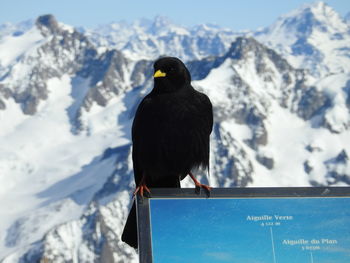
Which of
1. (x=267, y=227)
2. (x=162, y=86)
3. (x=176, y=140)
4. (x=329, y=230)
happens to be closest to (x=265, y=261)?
(x=267, y=227)

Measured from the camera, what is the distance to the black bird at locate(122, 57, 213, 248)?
1037 cm

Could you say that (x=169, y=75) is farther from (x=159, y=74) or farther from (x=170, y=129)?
(x=170, y=129)

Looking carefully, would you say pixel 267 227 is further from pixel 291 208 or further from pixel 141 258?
pixel 141 258

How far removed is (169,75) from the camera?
35.1 feet

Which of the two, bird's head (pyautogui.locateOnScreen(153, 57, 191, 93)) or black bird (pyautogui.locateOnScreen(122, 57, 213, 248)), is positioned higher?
bird's head (pyautogui.locateOnScreen(153, 57, 191, 93))

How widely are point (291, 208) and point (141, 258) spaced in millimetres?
2030

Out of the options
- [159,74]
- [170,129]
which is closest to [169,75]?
[159,74]

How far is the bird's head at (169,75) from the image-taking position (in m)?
10.7

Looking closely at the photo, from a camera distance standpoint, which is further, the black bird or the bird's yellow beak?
the bird's yellow beak

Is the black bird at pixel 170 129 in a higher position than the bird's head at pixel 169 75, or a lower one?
lower

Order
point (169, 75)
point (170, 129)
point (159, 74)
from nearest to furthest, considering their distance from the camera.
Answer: point (170, 129) < point (159, 74) < point (169, 75)

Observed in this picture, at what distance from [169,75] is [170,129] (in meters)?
0.97

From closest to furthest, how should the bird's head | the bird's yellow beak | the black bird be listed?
the black bird
the bird's yellow beak
the bird's head

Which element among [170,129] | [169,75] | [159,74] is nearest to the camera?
[170,129]
